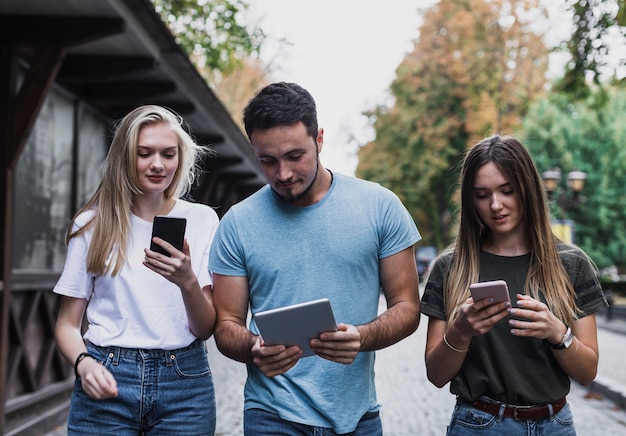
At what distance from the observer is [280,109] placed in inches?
132

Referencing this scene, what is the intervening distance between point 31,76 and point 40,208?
7.54 feet

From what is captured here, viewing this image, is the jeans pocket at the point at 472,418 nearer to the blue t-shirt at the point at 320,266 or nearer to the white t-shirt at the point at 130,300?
the blue t-shirt at the point at 320,266

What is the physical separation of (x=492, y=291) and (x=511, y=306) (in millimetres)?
444

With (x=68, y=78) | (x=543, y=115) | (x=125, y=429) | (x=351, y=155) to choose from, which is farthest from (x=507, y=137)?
(x=351, y=155)

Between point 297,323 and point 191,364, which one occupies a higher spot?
point 297,323

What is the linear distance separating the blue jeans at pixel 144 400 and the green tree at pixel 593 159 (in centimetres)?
3895

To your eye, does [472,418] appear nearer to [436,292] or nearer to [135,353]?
[436,292]

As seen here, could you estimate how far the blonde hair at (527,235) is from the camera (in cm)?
337

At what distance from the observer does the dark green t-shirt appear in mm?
3301

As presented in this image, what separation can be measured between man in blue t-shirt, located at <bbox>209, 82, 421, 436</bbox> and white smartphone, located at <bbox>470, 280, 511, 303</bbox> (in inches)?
18.2

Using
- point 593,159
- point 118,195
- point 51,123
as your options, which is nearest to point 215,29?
point 51,123

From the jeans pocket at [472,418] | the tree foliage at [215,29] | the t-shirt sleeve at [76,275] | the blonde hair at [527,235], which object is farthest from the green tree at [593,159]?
the t-shirt sleeve at [76,275]

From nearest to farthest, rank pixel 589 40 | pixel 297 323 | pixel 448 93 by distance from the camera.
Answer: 1. pixel 297 323
2. pixel 589 40
3. pixel 448 93

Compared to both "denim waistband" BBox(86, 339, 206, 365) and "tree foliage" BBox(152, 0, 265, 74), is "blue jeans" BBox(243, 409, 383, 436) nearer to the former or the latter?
"denim waistband" BBox(86, 339, 206, 365)
